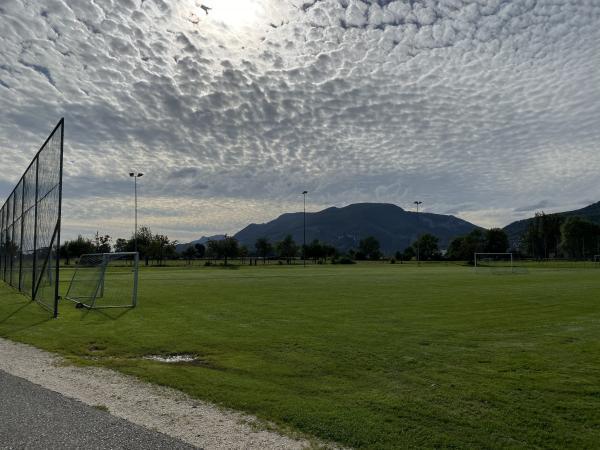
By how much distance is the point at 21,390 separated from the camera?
284 inches

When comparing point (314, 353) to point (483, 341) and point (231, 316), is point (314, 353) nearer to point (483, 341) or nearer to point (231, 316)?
point (483, 341)

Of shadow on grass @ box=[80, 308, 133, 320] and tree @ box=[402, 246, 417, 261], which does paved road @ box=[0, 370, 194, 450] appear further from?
tree @ box=[402, 246, 417, 261]

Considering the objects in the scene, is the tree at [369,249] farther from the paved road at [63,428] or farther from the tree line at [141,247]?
the paved road at [63,428]

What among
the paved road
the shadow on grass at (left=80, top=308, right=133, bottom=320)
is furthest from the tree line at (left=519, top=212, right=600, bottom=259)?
the paved road

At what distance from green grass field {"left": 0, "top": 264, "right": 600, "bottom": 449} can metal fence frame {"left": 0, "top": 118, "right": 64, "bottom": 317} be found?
2028 millimetres

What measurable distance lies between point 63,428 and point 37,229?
17700 mm

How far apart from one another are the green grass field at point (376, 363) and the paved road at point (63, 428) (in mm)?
1477

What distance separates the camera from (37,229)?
20.9 metres

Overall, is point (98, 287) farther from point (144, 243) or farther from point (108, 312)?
point (144, 243)

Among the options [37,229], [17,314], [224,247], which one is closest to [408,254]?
[224,247]

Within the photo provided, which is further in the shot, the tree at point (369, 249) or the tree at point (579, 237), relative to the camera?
the tree at point (579, 237)

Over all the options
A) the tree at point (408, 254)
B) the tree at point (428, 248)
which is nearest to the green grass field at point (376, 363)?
the tree at point (428, 248)

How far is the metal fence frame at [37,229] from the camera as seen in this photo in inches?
657

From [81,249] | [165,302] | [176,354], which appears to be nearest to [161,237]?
[81,249]
